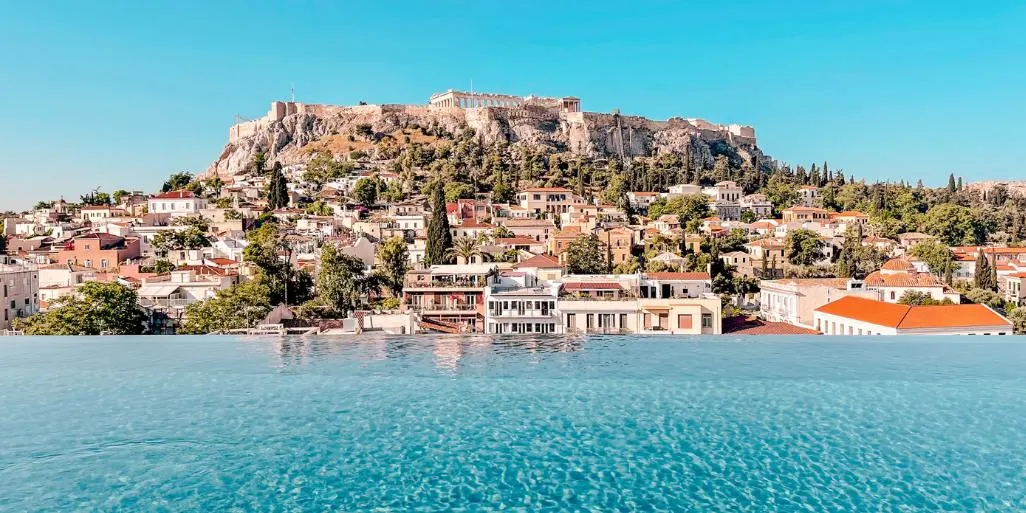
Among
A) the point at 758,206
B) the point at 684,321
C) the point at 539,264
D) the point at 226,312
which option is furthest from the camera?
the point at 758,206

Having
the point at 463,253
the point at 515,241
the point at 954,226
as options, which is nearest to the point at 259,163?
the point at 515,241

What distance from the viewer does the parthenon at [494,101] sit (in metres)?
57.6

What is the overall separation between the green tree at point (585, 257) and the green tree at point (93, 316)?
37.6 ft

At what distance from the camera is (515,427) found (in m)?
5.71

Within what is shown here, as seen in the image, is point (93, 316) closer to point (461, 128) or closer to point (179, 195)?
point (179, 195)

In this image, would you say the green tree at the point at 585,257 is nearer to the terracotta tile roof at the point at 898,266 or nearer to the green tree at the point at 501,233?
the green tree at the point at 501,233

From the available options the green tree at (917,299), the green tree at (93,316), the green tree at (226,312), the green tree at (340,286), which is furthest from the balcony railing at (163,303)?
the green tree at (917,299)

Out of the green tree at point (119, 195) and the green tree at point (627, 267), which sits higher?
the green tree at point (119, 195)

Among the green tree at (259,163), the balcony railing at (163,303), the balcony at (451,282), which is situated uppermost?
the green tree at (259,163)

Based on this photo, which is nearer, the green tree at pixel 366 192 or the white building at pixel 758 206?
the green tree at pixel 366 192

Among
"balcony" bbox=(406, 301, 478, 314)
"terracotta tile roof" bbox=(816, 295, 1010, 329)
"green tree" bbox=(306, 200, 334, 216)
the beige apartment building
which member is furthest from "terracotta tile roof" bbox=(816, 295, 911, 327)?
"green tree" bbox=(306, 200, 334, 216)

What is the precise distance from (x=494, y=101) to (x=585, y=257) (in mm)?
36781

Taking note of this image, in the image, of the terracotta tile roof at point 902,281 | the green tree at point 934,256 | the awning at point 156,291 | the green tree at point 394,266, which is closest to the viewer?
the awning at point 156,291

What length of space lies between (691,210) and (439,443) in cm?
3286
